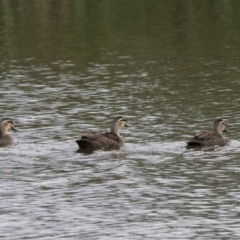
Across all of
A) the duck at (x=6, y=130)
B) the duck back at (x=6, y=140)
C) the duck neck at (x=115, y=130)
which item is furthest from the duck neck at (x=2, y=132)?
the duck neck at (x=115, y=130)

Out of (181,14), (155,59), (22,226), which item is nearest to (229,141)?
(22,226)

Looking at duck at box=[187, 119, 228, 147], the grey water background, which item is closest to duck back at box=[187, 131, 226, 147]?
duck at box=[187, 119, 228, 147]

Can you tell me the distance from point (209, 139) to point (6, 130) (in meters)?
5.32

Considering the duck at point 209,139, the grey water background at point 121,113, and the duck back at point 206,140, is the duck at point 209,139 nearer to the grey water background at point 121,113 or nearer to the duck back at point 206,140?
the duck back at point 206,140

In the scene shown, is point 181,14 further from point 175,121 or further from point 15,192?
point 15,192

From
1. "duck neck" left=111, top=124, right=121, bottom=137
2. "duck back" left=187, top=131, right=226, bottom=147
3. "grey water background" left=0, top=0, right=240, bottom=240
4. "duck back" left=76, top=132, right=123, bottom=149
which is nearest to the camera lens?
"grey water background" left=0, top=0, right=240, bottom=240

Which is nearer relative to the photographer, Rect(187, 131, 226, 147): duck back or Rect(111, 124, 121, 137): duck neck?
Rect(187, 131, 226, 147): duck back

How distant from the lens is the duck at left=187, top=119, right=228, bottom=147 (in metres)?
24.3

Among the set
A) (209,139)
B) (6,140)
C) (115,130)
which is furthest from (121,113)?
(209,139)

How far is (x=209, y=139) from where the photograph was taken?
80.7 ft

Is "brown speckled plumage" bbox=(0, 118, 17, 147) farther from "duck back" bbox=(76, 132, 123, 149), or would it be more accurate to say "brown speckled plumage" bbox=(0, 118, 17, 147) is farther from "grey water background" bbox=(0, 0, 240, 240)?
"duck back" bbox=(76, 132, 123, 149)

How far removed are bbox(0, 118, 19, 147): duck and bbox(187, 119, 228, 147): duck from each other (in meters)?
4.63

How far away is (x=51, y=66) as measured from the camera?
124ft

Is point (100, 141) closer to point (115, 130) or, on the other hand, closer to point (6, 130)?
point (115, 130)
